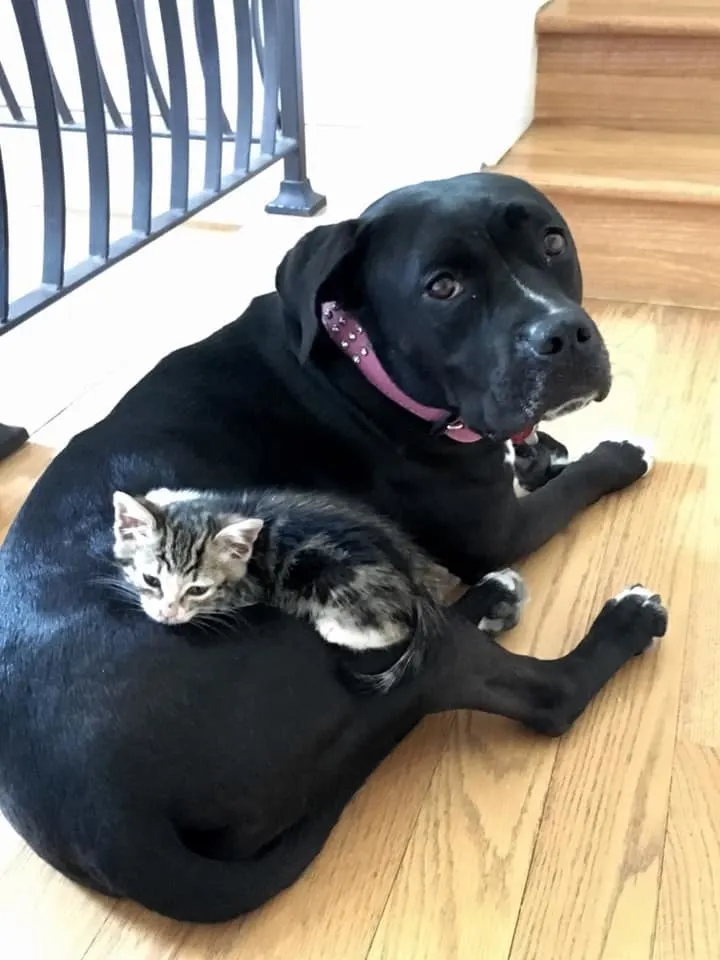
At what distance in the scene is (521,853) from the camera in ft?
3.93

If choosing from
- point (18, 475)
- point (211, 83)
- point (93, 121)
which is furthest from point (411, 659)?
point (211, 83)

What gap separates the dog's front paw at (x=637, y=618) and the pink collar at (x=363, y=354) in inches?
11.7

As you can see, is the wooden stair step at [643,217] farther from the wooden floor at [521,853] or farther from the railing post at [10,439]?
the railing post at [10,439]

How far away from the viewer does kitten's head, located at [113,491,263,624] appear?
1.13m

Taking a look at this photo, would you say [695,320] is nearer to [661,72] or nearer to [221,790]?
[661,72]

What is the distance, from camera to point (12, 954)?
1.13 metres

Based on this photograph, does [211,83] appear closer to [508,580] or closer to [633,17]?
[633,17]

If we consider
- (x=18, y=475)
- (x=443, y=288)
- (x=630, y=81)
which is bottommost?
(x=18, y=475)

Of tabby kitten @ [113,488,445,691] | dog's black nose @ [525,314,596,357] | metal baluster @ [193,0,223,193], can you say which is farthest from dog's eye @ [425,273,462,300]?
metal baluster @ [193,0,223,193]

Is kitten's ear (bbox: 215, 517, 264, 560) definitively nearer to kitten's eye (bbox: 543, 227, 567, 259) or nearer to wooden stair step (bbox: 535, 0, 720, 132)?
kitten's eye (bbox: 543, 227, 567, 259)

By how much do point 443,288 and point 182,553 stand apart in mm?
472

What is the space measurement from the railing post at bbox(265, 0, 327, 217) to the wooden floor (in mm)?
1851

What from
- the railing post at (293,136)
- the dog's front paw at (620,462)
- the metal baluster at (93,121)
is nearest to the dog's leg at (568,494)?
the dog's front paw at (620,462)

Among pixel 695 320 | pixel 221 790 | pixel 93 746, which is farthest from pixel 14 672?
pixel 695 320
